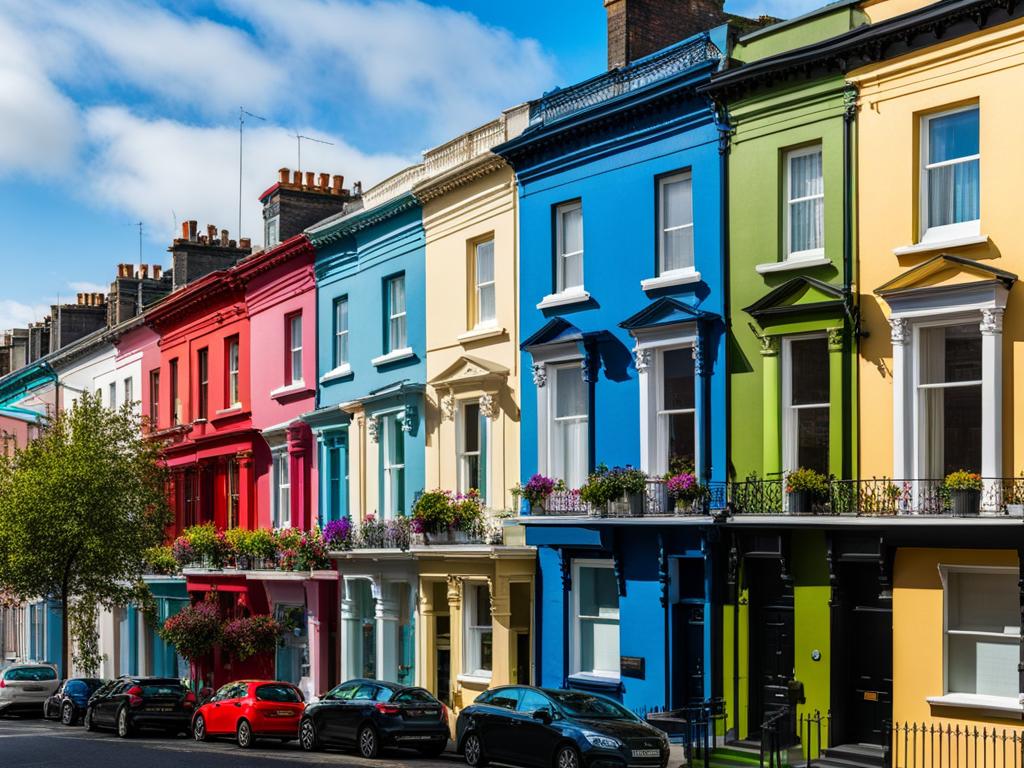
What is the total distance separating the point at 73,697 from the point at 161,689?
6.22 m

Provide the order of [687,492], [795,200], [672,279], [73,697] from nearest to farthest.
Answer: [795,200] < [687,492] < [672,279] < [73,697]

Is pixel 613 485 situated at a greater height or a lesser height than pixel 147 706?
greater

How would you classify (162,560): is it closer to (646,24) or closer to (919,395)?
(646,24)

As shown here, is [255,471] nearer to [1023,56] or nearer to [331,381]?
[331,381]

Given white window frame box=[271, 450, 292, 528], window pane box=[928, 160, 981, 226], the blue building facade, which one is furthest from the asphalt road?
window pane box=[928, 160, 981, 226]

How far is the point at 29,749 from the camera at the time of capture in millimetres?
30000

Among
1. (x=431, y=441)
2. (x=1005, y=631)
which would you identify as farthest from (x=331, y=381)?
(x=1005, y=631)

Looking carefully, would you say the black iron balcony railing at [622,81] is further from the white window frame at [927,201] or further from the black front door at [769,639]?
the black front door at [769,639]

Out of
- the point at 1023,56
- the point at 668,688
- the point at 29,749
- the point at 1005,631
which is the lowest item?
the point at 29,749

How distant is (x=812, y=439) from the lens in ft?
78.8

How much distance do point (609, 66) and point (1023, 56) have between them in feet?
33.2

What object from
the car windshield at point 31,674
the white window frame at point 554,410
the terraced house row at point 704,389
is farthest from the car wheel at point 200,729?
the car windshield at point 31,674

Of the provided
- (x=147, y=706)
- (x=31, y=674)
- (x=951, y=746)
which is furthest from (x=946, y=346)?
(x=31, y=674)

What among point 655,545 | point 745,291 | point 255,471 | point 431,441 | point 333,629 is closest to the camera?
point 745,291
